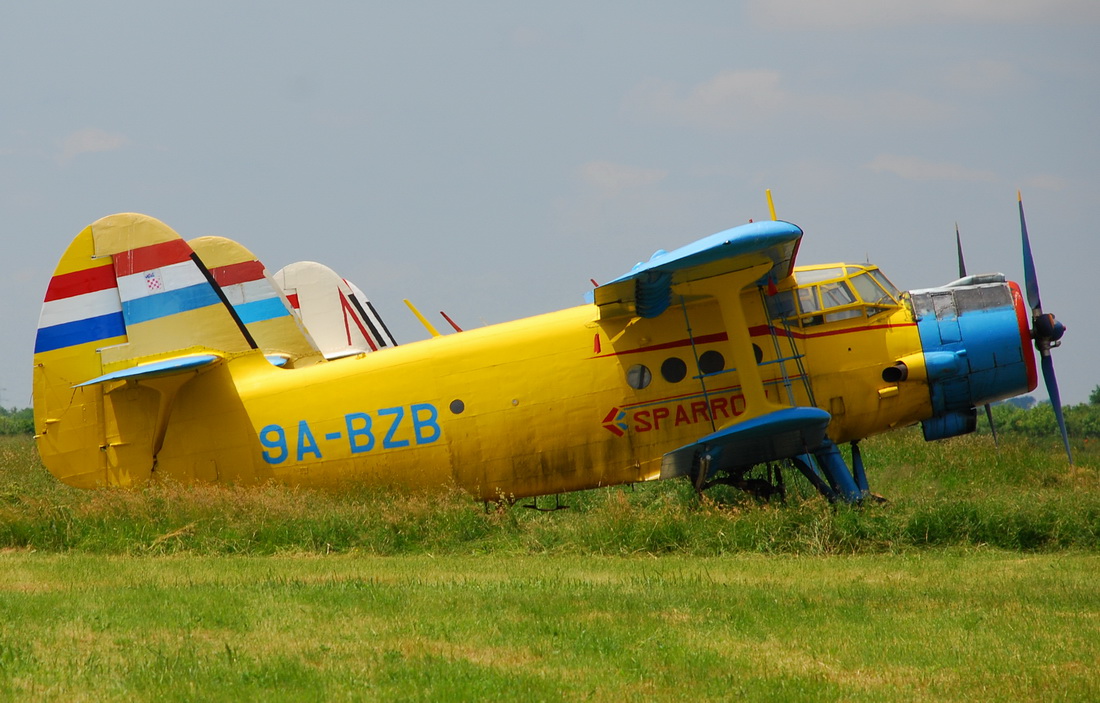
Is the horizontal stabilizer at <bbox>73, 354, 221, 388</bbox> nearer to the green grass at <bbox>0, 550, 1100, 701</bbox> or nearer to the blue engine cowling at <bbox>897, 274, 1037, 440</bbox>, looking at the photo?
the green grass at <bbox>0, 550, 1100, 701</bbox>

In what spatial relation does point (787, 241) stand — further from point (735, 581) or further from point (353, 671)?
point (353, 671)

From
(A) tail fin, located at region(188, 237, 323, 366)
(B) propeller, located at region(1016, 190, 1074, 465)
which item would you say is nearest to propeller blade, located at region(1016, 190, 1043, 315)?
(B) propeller, located at region(1016, 190, 1074, 465)

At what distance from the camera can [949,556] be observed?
10.5m

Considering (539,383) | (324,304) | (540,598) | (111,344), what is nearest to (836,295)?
(539,383)

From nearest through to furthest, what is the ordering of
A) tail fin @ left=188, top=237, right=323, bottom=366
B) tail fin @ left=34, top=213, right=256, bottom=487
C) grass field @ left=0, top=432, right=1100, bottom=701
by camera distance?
grass field @ left=0, top=432, right=1100, bottom=701, tail fin @ left=34, top=213, right=256, bottom=487, tail fin @ left=188, top=237, right=323, bottom=366

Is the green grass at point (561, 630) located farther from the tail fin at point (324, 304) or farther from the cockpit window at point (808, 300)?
the tail fin at point (324, 304)

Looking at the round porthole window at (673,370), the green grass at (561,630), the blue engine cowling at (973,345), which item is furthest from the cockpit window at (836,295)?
the green grass at (561,630)

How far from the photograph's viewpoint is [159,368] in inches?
487

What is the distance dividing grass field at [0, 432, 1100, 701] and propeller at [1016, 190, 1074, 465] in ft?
4.48

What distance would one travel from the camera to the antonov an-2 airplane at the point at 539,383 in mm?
12383

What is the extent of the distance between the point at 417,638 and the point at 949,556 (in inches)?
223

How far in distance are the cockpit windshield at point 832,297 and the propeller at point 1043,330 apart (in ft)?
5.34

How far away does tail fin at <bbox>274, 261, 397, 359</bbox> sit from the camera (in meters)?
20.2

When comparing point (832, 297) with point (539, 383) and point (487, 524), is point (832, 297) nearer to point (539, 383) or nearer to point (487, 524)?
point (539, 383)
